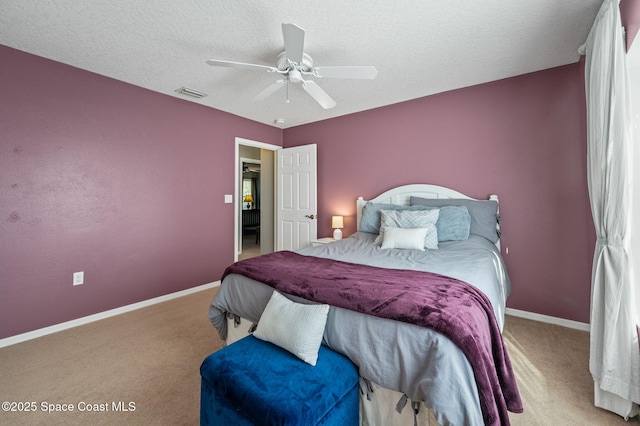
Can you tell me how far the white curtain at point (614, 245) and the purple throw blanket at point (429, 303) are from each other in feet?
2.45

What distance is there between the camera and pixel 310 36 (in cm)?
220

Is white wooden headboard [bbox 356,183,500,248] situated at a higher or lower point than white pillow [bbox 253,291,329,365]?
higher

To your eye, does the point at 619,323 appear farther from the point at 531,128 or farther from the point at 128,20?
the point at 128,20

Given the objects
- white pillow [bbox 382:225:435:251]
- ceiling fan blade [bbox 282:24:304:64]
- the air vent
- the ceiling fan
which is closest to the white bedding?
white pillow [bbox 382:225:435:251]

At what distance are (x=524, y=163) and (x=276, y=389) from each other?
10.2ft

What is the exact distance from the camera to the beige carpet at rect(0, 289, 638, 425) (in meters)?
1.60

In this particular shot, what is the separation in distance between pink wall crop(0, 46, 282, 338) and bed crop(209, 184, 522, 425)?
174 centimetres

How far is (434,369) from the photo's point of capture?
1.15m

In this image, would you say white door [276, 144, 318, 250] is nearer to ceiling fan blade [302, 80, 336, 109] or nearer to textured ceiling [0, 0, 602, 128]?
textured ceiling [0, 0, 602, 128]

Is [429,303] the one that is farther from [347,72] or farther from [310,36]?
[310,36]

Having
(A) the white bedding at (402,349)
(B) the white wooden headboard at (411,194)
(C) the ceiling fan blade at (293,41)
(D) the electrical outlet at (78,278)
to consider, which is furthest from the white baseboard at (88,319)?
(C) the ceiling fan blade at (293,41)

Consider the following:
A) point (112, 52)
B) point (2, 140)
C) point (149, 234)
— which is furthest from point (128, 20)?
point (149, 234)

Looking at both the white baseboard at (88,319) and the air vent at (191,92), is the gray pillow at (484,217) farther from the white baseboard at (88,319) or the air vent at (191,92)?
the white baseboard at (88,319)

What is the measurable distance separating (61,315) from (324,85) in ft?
11.4
